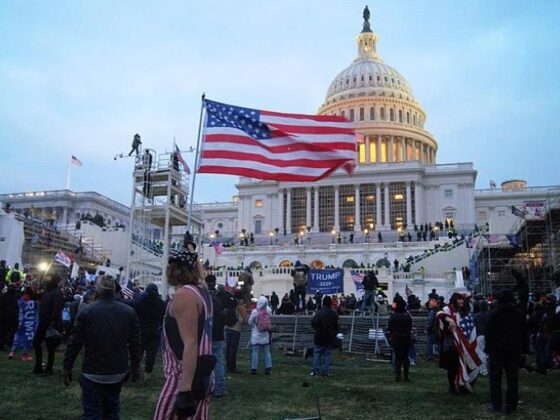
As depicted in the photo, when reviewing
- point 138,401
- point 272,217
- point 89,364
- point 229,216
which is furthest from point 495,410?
point 229,216

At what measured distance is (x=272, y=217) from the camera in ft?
292

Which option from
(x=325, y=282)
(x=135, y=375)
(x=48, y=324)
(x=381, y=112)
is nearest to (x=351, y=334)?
(x=325, y=282)

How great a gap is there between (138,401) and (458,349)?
228 inches

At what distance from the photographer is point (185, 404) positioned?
4.38m

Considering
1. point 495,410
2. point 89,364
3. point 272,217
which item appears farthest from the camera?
point 272,217

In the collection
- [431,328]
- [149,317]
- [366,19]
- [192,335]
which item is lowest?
[431,328]

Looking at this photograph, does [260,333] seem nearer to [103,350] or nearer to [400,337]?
[400,337]

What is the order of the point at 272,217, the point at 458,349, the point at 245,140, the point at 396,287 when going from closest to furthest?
1. the point at 458,349
2. the point at 245,140
3. the point at 396,287
4. the point at 272,217

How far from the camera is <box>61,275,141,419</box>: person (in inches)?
238

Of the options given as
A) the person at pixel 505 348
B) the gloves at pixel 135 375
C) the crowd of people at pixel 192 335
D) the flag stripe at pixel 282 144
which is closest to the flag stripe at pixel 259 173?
the flag stripe at pixel 282 144

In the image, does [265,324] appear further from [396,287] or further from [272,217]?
[272,217]

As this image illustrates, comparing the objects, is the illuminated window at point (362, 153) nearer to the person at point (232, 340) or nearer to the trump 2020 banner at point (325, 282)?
the trump 2020 banner at point (325, 282)

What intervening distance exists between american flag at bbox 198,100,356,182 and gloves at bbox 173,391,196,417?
11213mm

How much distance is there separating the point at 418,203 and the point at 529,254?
46.5 meters
